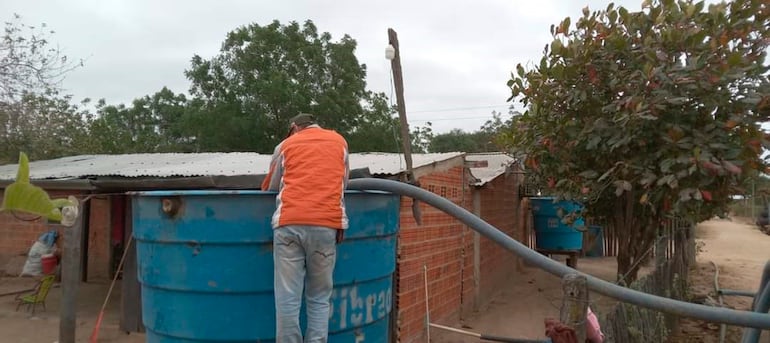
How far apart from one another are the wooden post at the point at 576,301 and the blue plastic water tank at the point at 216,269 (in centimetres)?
102

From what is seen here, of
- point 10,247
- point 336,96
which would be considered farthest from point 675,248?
point 336,96

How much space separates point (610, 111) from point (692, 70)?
0.77 meters

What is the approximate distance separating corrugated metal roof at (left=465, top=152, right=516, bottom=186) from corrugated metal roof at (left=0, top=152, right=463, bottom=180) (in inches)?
35.6

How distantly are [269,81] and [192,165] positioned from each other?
14.4 meters

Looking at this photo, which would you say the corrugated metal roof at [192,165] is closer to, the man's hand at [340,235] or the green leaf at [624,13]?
the green leaf at [624,13]

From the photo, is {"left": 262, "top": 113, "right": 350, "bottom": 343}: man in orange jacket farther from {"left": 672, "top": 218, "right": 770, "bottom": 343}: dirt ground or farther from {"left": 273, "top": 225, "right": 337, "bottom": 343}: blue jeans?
{"left": 672, "top": 218, "right": 770, "bottom": 343}: dirt ground

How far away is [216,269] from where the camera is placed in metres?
2.62

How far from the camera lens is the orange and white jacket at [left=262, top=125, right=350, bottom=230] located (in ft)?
8.75

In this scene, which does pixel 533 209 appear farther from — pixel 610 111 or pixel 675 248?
pixel 610 111

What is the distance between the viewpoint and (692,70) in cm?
497

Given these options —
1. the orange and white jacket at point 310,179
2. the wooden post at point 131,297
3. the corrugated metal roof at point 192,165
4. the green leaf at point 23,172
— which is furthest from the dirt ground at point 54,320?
the green leaf at point 23,172

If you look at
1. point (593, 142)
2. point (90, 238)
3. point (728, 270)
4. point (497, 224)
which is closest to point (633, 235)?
point (593, 142)

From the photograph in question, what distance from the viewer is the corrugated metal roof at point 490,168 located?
337 inches

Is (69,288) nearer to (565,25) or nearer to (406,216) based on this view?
(406,216)
